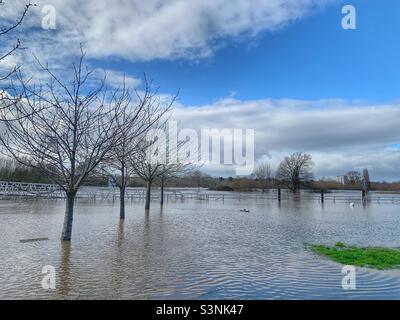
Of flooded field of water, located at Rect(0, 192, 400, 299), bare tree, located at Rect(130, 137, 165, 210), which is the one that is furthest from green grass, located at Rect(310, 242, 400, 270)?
bare tree, located at Rect(130, 137, 165, 210)

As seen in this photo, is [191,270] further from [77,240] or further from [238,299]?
[77,240]

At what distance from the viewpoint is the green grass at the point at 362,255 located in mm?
8281

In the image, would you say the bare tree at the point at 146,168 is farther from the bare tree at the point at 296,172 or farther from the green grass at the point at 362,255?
the bare tree at the point at 296,172

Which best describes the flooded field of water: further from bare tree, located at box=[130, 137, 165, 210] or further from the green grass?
bare tree, located at box=[130, 137, 165, 210]

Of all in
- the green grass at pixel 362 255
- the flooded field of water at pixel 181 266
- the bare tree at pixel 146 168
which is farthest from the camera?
the bare tree at pixel 146 168

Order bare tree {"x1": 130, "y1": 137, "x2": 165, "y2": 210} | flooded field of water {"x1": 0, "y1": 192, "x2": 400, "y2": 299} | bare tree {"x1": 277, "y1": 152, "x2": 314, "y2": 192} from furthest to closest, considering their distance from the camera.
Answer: bare tree {"x1": 277, "y1": 152, "x2": 314, "y2": 192}, bare tree {"x1": 130, "y1": 137, "x2": 165, "y2": 210}, flooded field of water {"x1": 0, "y1": 192, "x2": 400, "y2": 299}

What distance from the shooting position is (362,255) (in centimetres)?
934

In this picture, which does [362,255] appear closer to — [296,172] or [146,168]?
[146,168]

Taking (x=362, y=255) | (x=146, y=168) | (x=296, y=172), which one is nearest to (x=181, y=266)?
(x=362, y=255)

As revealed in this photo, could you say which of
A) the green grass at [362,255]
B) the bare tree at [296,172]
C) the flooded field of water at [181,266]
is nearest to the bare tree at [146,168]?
the flooded field of water at [181,266]

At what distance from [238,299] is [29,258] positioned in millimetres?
5445

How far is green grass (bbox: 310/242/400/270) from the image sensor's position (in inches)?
326
